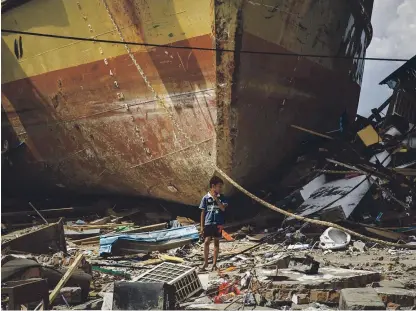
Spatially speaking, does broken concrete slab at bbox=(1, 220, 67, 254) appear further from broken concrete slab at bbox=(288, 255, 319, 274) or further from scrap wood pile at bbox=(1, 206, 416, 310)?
broken concrete slab at bbox=(288, 255, 319, 274)

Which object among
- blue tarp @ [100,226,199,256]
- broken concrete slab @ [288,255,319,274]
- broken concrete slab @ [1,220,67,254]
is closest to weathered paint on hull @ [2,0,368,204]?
blue tarp @ [100,226,199,256]

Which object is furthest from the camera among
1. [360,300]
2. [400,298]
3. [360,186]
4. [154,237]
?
[360,186]

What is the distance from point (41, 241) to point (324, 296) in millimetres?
2890

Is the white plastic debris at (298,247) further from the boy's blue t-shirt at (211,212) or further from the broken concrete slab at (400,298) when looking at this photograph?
the broken concrete slab at (400,298)

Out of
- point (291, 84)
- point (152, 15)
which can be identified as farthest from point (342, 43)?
point (152, 15)

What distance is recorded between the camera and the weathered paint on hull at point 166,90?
17.1ft

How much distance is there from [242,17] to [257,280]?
317 cm

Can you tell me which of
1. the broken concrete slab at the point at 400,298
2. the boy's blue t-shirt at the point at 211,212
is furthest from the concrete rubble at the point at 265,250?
the boy's blue t-shirt at the point at 211,212

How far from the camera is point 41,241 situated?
173 inches

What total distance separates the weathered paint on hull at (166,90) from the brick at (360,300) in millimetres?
2982

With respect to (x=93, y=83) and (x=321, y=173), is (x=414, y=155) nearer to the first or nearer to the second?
(x=321, y=173)

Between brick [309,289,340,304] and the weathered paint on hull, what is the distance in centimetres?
277

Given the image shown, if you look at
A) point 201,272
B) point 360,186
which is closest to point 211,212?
point 201,272

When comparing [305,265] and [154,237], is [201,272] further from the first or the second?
[154,237]
